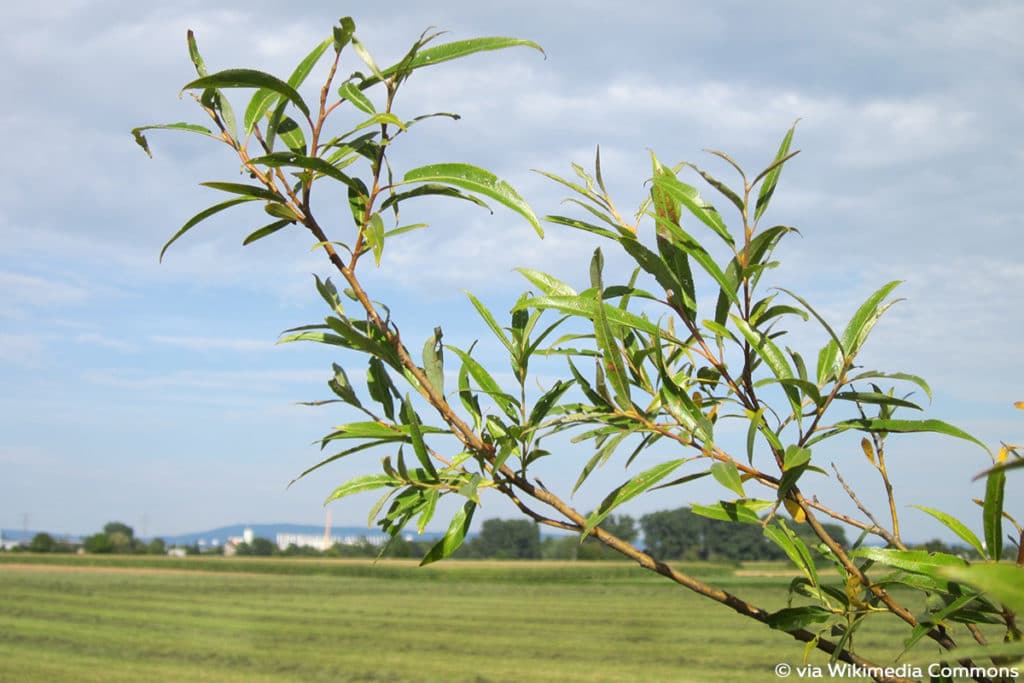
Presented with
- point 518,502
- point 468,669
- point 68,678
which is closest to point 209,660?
point 68,678

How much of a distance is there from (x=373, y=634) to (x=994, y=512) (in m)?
17.4

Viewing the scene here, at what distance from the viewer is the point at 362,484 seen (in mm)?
603

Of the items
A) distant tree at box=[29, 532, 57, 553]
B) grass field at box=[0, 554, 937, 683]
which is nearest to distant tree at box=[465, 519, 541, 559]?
grass field at box=[0, 554, 937, 683]

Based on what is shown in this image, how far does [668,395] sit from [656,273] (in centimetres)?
8

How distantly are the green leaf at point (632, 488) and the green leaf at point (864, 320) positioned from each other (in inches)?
5.1

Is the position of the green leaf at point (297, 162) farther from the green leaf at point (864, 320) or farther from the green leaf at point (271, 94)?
the green leaf at point (864, 320)

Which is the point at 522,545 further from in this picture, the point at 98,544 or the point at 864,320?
the point at 864,320

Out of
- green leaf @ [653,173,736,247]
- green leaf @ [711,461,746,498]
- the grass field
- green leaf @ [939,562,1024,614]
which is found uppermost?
green leaf @ [653,173,736,247]

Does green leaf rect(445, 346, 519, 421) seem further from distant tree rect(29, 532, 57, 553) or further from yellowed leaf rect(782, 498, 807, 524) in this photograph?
distant tree rect(29, 532, 57, 553)

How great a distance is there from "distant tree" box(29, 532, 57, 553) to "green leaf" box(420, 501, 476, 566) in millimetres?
49752

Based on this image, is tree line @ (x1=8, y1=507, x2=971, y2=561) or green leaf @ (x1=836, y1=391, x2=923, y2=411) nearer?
green leaf @ (x1=836, y1=391, x2=923, y2=411)

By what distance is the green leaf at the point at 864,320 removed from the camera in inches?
21.1

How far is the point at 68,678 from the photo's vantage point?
446 inches

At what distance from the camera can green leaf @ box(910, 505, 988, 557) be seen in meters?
0.56
